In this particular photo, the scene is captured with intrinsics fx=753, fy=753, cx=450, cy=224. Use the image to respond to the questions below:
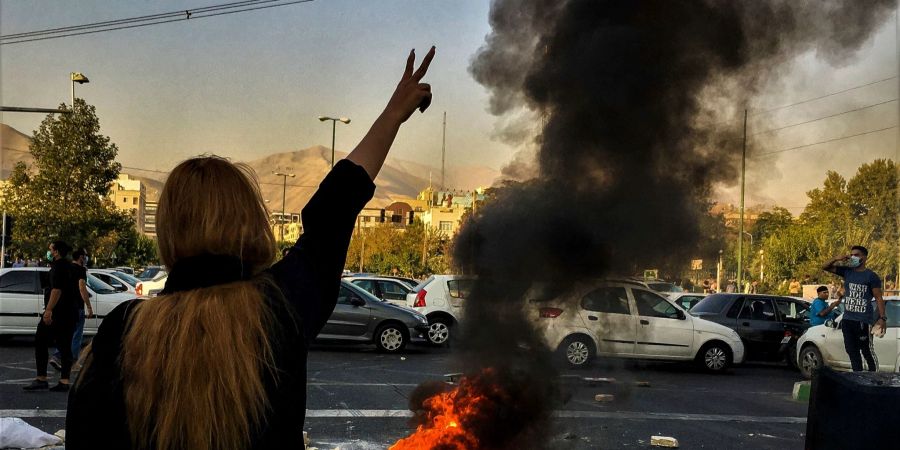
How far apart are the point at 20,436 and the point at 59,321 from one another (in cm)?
335

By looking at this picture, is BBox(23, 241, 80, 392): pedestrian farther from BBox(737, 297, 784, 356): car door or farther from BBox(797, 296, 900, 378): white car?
BBox(737, 297, 784, 356): car door

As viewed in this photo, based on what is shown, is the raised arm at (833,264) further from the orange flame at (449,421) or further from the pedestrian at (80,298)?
→ the pedestrian at (80,298)

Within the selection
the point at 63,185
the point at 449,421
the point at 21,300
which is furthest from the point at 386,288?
the point at 63,185

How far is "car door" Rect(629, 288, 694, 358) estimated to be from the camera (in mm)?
12430

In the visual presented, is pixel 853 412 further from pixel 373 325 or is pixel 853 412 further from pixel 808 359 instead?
pixel 373 325

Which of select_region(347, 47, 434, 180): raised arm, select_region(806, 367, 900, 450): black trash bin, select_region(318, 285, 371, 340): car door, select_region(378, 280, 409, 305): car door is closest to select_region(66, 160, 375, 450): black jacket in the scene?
select_region(347, 47, 434, 180): raised arm

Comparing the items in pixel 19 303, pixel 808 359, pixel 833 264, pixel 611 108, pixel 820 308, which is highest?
pixel 611 108

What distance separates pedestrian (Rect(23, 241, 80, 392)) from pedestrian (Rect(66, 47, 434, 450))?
8.39m

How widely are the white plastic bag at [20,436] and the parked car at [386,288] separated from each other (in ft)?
39.8

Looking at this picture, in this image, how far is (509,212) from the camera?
6.72 metres

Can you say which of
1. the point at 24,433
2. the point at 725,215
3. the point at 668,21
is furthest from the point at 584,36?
the point at 24,433

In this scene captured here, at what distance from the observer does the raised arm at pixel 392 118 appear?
183 centimetres

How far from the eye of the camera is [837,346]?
12195mm

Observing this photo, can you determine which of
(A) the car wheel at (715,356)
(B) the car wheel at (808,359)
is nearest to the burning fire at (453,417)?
(A) the car wheel at (715,356)
